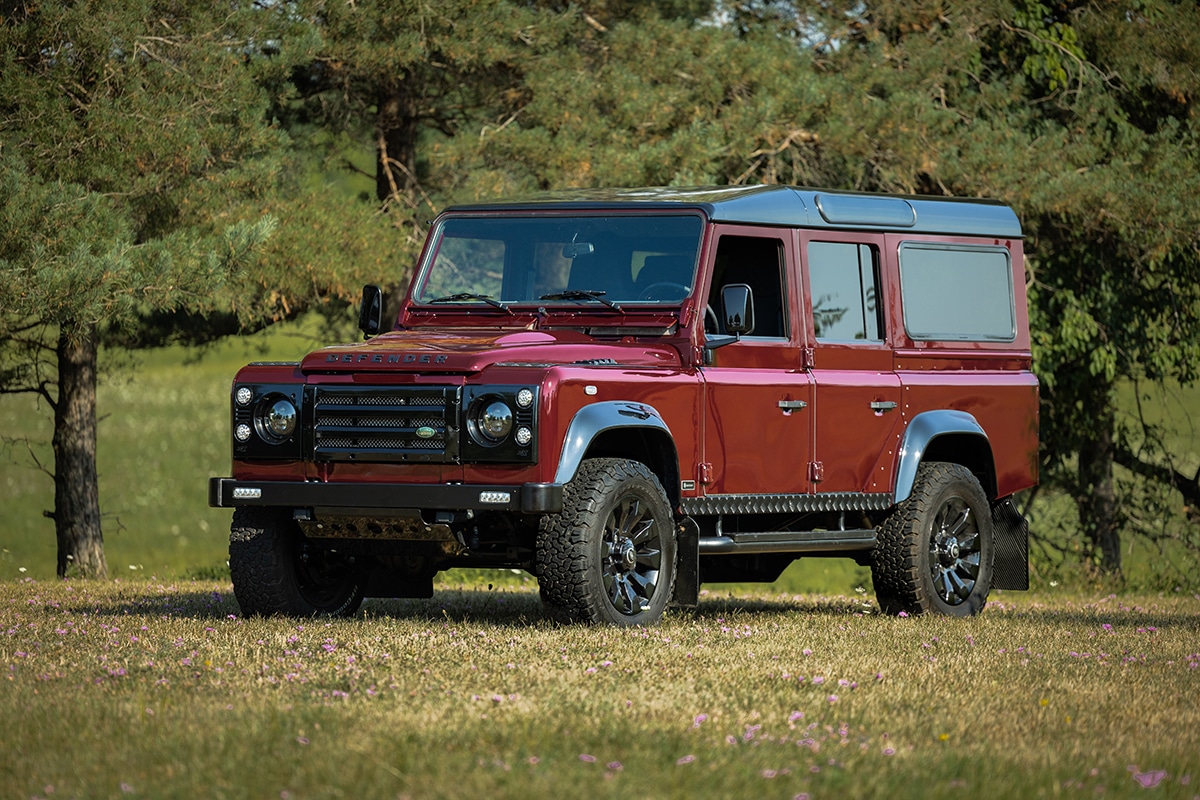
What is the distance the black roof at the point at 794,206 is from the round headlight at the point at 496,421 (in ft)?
6.28

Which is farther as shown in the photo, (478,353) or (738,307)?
(738,307)

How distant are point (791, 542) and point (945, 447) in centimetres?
199

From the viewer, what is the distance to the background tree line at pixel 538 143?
12.7 metres

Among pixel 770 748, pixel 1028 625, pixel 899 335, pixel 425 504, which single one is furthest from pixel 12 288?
pixel 770 748

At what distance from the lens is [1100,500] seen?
1958 centimetres

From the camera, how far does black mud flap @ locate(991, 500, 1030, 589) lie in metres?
11.6

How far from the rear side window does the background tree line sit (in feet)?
12.4

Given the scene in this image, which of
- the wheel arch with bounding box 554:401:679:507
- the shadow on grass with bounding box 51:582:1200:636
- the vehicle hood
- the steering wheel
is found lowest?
the shadow on grass with bounding box 51:582:1200:636

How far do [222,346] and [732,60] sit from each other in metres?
5.98

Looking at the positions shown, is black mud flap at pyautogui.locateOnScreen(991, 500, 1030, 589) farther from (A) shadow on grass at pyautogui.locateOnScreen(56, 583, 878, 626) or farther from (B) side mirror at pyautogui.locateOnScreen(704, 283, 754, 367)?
(B) side mirror at pyautogui.locateOnScreen(704, 283, 754, 367)

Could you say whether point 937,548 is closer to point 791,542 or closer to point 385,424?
point 791,542

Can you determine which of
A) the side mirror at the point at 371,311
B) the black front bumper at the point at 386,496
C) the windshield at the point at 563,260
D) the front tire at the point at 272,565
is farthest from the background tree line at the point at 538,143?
the black front bumper at the point at 386,496

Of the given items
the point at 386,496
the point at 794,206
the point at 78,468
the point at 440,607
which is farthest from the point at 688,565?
the point at 78,468

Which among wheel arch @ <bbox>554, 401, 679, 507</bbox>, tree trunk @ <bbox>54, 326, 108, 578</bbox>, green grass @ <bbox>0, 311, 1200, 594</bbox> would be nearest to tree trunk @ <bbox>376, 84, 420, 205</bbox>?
green grass @ <bbox>0, 311, 1200, 594</bbox>
